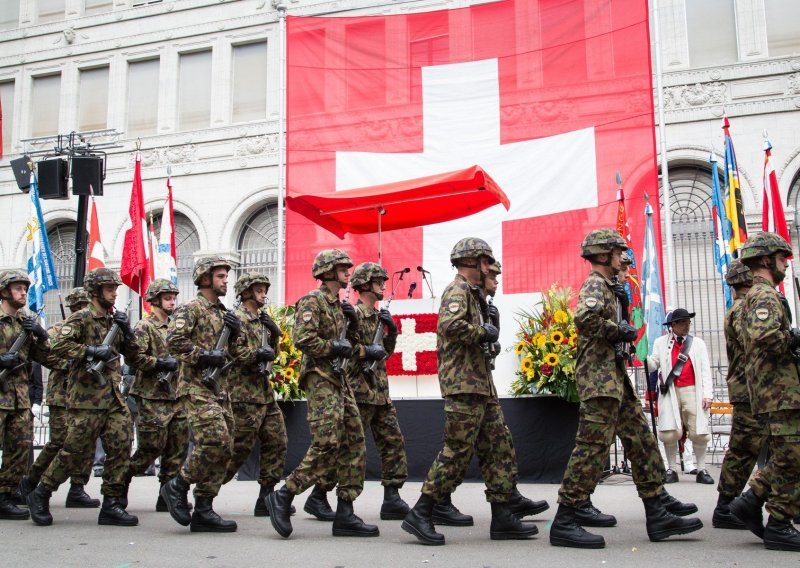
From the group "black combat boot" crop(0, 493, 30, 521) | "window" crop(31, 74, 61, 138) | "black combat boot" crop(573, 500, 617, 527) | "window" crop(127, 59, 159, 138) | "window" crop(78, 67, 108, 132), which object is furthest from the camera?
"window" crop(31, 74, 61, 138)

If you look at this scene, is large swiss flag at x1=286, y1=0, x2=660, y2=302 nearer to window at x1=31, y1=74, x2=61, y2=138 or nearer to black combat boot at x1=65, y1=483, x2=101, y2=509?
black combat boot at x1=65, y1=483, x2=101, y2=509

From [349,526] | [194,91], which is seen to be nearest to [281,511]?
[349,526]

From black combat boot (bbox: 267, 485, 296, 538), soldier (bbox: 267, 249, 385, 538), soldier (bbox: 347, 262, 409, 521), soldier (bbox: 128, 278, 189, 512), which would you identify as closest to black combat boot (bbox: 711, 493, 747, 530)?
soldier (bbox: 347, 262, 409, 521)

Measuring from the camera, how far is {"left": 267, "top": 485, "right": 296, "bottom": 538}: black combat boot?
6.12 m

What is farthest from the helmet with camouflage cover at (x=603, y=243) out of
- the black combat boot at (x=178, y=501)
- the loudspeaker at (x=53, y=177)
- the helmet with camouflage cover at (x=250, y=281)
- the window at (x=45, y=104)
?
the window at (x=45, y=104)

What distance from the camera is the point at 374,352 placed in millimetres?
6918

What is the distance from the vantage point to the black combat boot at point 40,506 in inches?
277

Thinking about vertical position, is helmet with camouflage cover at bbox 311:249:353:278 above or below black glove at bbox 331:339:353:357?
above

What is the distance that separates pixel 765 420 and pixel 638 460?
0.88 metres

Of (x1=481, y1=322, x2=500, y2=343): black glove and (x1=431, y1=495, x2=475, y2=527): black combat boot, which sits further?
(x1=431, y1=495, x2=475, y2=527): black combat boot

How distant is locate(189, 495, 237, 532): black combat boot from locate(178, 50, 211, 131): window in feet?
53.3

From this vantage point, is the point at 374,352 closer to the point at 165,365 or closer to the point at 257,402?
the point at 257,402

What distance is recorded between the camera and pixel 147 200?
69.5ft

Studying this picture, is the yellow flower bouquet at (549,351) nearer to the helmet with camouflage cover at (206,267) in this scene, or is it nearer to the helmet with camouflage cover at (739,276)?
the helmet with camouflage cover at (739,276)
